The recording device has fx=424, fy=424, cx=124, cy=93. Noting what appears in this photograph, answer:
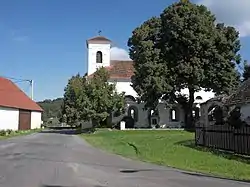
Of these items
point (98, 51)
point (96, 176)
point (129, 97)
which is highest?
point (98, 51)

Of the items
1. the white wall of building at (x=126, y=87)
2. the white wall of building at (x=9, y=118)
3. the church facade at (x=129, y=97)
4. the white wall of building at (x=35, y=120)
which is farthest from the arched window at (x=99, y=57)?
the white wall of building at (x=9, y=118)

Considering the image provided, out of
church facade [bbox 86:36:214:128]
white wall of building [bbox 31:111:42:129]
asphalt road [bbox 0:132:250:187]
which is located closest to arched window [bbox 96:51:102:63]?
church facade [bbox 86:36:214:128]

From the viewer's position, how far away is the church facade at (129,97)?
67.3 metres

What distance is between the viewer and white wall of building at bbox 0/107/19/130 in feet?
185

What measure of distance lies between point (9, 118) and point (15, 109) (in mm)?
3042

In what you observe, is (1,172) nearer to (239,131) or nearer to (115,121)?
(239,131)

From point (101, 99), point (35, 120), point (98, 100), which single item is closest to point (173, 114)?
point (98, 100)

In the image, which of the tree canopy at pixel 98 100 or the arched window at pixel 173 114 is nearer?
the tree canopy at pixel 98 100

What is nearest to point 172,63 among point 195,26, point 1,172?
point 195,26

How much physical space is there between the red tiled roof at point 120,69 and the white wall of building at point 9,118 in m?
19.0

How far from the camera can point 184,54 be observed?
52938 mm

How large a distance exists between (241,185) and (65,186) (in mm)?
4751

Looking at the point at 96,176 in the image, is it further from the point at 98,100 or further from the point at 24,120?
the point at 24,120

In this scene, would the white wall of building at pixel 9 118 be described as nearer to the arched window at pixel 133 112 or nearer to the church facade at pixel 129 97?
the church facade at pixel 129 97
